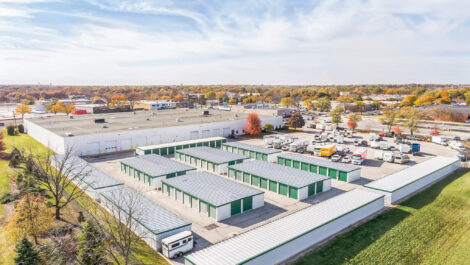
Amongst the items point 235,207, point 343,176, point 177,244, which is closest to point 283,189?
point 235,207

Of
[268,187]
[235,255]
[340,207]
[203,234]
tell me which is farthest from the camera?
[268,187]

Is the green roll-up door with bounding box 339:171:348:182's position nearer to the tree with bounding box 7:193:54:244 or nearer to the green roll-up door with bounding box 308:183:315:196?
the green roll-up door with bounding box 308:183:315:196

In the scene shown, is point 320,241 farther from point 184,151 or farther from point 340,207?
point 184,151

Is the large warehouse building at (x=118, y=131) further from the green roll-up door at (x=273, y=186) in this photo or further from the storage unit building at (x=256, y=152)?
the green roll-up door at (x=273, y=186)

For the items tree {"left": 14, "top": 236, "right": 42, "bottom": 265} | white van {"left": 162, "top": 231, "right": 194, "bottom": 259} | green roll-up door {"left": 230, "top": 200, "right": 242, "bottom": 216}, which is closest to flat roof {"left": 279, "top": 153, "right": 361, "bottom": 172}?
green roll-up door {"left": 230, "top": 200, "right": 242, "bottom": 216}

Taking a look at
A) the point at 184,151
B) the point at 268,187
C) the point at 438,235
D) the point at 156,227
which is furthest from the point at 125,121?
the point at 438,235

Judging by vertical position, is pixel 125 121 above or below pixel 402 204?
above

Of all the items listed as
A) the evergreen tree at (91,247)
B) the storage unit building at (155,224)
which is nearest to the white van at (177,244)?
the storage unit building at (155,224)
